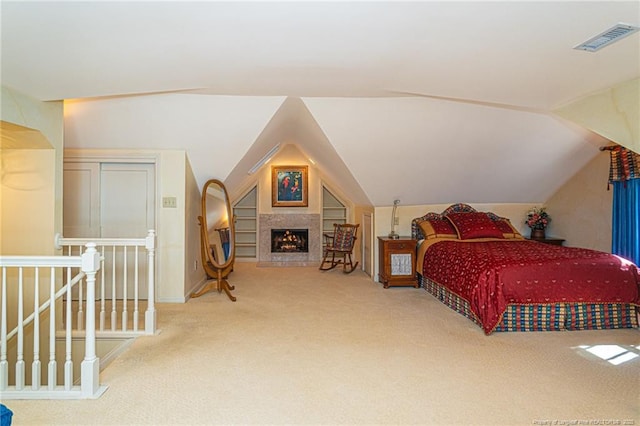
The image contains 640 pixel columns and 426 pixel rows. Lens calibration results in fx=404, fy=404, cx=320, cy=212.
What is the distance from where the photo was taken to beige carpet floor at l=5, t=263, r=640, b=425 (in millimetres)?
2180

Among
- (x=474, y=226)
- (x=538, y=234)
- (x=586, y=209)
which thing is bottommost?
(x=538, y=234)

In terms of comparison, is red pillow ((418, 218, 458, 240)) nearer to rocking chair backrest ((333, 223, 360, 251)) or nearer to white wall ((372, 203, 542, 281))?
white wall ((372, 203, 542, 281))

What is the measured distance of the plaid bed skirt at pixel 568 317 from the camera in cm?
366

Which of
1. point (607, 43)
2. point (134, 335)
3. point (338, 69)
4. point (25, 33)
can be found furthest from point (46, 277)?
point (607, 43)

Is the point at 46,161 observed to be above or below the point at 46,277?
above

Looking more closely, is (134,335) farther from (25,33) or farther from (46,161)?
(25,33)

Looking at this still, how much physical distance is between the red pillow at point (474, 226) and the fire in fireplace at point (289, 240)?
333 centimetres

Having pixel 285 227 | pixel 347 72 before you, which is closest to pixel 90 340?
pixel 347 72

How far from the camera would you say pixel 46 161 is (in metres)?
3.40

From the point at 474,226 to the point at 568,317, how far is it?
1.95 m

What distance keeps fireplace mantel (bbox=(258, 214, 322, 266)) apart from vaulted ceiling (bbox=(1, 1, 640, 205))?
9.14ft

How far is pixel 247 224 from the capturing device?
8211mm

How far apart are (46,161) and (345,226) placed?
4.56m

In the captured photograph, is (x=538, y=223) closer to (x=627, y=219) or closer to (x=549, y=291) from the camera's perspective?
(x=627, y=219)
